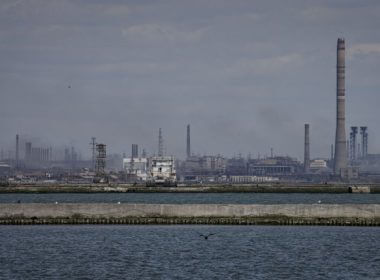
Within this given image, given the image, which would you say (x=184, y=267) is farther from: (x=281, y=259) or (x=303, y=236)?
(x=303, y=236)

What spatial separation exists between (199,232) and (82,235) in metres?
7.66

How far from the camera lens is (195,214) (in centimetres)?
6912

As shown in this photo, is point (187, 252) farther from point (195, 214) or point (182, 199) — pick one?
point (182, 199)

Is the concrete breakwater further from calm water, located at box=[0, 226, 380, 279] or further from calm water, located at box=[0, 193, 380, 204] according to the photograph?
calm water, located at box=[0, 193, 380, 204]

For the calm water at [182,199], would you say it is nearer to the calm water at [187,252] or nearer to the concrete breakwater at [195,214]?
the concrete breakwater at [195,214]

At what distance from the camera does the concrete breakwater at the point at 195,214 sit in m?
67.6

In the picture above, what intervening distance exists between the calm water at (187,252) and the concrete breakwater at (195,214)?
1.26 m

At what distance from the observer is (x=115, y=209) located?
227 ft

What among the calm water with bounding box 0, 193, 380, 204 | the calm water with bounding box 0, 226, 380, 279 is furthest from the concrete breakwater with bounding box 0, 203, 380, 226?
the calm water with bounding box 0, 193, 380, 204

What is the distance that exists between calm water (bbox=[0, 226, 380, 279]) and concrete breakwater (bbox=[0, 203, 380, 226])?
49.5 inches

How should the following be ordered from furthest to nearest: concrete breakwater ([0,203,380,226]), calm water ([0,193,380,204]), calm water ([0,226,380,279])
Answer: calm water ([0,193,380,204]) → concrete breakwater ([0,203,380,226]) → calm water ([0,226,380,279])

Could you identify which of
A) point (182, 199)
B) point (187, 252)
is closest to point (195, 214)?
point (187, 252)

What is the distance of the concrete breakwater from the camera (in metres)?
67.6

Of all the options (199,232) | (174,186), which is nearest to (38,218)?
(199,232)
